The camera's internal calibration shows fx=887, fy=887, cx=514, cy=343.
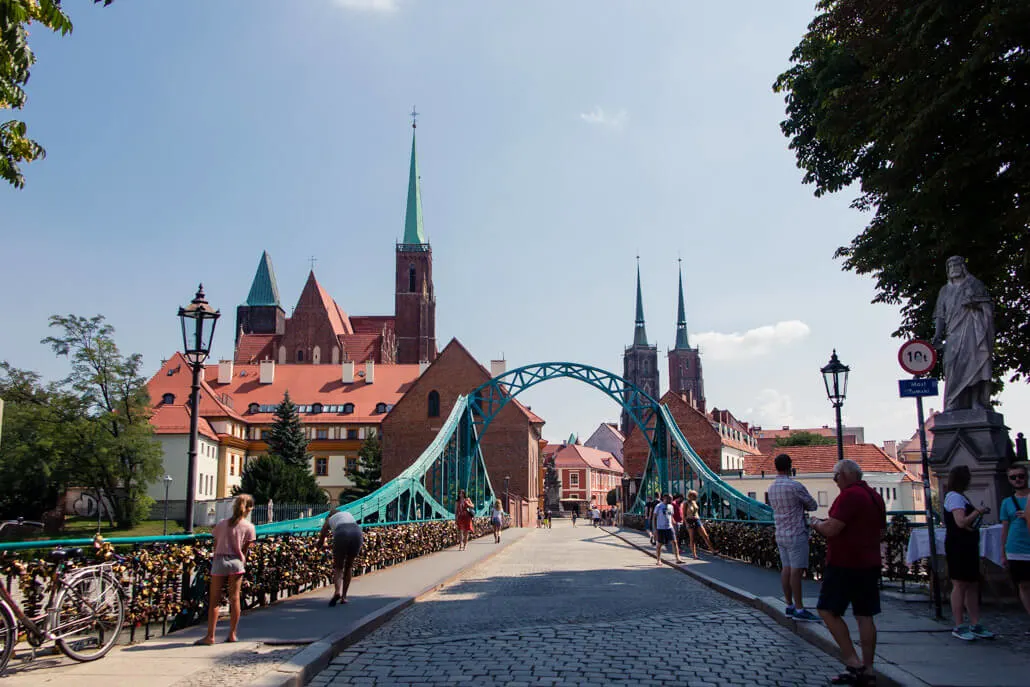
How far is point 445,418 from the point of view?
59438 millimetres

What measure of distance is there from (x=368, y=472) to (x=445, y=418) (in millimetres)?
6191

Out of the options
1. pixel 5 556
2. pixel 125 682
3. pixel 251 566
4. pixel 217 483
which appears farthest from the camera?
pixel 217 483

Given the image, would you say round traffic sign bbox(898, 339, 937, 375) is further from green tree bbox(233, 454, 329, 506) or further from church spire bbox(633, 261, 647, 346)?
church spire bbox(633, 261, 647, 346)

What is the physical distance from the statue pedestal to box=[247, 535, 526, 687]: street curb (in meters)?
6.33

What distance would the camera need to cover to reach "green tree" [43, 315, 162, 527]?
51.8m

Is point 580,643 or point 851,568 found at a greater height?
point 851,568

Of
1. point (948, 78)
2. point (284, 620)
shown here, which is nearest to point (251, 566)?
point (284, 620)

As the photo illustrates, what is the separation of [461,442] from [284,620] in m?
32.1

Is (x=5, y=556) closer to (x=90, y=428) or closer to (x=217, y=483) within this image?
(x=90, y=428)

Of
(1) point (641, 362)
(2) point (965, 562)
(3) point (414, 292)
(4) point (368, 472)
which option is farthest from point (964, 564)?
(1) point (641, 362)

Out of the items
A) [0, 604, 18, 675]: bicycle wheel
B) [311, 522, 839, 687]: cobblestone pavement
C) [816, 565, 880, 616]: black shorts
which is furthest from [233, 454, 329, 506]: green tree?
[816, 565, 880, 616]: black shorts

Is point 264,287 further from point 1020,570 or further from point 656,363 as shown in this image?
point 1020,570

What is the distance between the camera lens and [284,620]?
31.1 ft

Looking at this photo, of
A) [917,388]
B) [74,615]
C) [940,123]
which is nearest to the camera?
[74,615]
